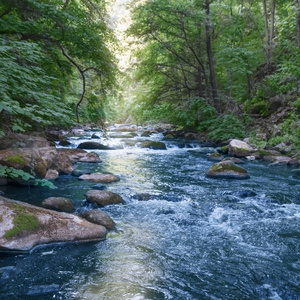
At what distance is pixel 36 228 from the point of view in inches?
163

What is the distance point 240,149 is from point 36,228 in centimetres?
1099

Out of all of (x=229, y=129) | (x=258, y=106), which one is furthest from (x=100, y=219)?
(x=258, y=106)

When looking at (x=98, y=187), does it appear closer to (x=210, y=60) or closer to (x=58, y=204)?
(x=58, y=204)

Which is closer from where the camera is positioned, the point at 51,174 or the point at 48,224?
the point at 48,224

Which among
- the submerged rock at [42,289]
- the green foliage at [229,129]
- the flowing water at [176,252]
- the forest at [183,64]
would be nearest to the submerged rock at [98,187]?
the flowing water at [176,252]

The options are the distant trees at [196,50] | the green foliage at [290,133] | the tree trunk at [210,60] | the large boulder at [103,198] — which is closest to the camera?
the large boulder at [103,198]

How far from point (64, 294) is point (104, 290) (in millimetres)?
458

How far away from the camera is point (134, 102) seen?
19.0 meters

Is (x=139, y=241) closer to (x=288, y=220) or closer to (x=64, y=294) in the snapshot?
(x=64, y=294)

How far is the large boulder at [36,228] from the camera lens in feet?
12.8

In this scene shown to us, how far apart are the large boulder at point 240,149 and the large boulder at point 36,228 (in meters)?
9.92

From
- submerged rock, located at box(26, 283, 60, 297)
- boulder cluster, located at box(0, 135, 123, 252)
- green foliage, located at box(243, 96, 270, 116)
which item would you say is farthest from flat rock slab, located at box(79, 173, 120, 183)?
green foliage, located at box(243, 96, 270, 116)

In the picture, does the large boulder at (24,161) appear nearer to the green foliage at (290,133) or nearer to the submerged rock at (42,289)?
the submerged rock at (42,289)

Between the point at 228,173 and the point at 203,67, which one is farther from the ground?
the point at 203,67
